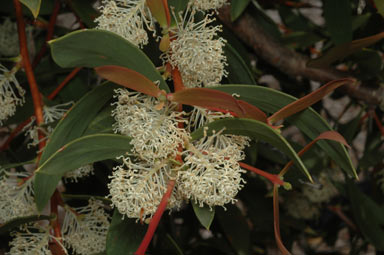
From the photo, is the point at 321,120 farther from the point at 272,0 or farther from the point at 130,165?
the point at 272,0

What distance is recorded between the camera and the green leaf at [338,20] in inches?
38.2

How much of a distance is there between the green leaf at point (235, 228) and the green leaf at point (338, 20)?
44cm

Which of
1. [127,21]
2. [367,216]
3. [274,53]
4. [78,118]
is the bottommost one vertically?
[367,216]

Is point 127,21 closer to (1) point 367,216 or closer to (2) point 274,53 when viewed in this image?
(2) point 274,53

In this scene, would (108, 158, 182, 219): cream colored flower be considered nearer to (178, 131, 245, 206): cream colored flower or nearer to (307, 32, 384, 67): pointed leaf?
(178, 131, 245, 206): cream colored flower

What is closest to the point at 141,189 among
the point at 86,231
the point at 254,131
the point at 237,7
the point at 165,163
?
the point at 165,163

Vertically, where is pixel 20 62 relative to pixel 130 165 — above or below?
above

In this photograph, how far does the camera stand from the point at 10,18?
1.21 meters

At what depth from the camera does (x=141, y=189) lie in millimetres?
584

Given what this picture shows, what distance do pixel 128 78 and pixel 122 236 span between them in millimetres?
269

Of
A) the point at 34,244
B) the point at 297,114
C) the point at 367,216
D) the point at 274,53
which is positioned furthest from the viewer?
the point at 367,216

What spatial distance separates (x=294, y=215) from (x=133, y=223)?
3.02 feet

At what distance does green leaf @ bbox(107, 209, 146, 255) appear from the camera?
2.31 ft

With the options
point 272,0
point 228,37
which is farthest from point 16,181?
point 272,0
